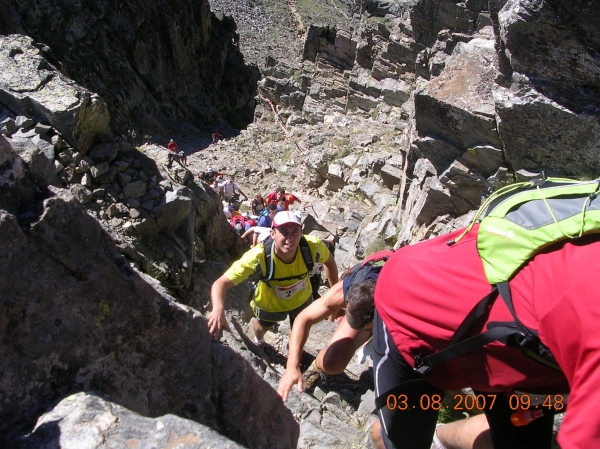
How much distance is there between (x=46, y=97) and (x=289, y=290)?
166 inches

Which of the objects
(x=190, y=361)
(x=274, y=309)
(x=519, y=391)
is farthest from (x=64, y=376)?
(x=274, y=309)

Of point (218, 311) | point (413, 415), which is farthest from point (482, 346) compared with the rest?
point (218, 311)

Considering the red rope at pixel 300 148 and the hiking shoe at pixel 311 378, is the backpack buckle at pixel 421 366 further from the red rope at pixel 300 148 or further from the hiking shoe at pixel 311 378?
the red rope at pixel 300 148

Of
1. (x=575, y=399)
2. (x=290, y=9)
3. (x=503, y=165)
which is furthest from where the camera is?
(x=290, y=9)

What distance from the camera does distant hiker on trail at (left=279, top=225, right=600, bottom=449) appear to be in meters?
1.60

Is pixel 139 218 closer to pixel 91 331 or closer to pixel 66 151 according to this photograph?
pixel 66 151

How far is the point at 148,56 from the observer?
1131 inches

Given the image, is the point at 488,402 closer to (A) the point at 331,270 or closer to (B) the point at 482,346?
(B) the point at 482,346

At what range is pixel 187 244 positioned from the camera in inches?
269

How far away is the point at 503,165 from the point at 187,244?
4.64 metres

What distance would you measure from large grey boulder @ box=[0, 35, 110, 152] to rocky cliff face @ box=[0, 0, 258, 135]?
12.6 m

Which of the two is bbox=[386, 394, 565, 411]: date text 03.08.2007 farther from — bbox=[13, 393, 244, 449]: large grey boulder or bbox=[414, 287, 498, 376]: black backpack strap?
bbox=[13, 393, 244, 449]: large grey boulder

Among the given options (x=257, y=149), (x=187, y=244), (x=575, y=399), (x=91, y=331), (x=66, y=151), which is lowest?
(x=257, y=149)

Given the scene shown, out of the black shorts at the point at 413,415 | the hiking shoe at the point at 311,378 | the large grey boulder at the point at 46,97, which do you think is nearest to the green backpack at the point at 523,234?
the black shorts at the point at 413,415
